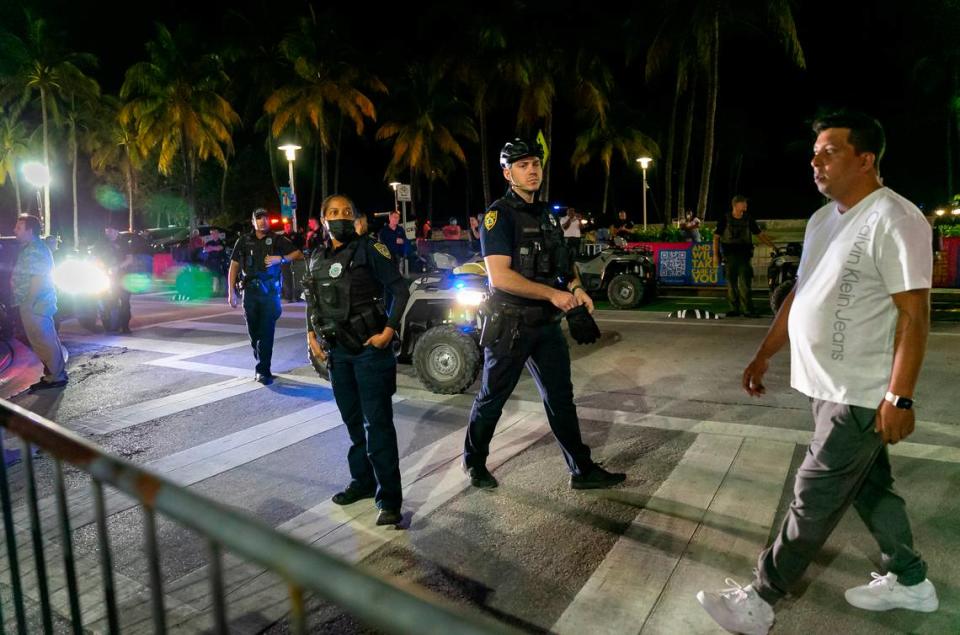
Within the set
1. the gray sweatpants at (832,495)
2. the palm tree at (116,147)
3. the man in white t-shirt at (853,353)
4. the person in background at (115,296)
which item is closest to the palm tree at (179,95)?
the palm tree at (116,147)

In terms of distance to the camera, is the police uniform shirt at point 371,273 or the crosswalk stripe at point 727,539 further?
the police uniform shirt at point 371,273

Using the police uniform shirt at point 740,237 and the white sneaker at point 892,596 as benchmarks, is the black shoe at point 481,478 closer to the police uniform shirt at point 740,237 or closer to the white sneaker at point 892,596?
the white sneaker at point 892,596

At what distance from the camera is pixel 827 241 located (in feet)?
8.95

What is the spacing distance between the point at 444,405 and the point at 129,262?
8099 millimetres

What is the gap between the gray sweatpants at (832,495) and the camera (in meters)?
2.58

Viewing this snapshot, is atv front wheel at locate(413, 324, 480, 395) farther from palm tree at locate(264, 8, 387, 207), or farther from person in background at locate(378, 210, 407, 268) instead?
palm tree at locate(264, 8, 387, 207)

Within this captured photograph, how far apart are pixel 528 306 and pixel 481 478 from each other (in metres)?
1.15

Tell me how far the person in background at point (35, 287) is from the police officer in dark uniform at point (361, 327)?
482cm

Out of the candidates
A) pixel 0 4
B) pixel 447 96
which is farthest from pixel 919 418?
pixel 0 4

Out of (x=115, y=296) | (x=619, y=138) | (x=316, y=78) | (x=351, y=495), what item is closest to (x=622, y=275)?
(x=115, y=296)

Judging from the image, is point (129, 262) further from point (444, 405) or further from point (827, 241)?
point (827, 241)

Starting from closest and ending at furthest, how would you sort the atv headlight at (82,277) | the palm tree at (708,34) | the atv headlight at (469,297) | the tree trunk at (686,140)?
the atv headlight at (469,297) → the atv headlight at (82,277) → the palm tree at (708,34) → the tree trunk at (686,140)

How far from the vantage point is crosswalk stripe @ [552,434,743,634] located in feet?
9.75

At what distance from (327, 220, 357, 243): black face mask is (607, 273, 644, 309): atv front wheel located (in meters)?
9.06
